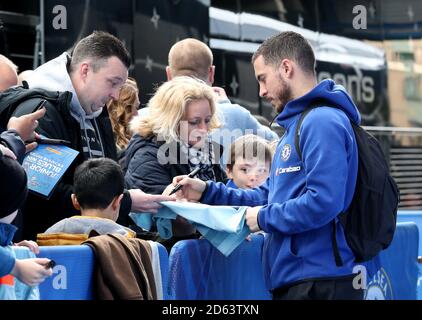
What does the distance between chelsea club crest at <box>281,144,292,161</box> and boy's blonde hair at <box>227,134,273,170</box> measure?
1.43 meters

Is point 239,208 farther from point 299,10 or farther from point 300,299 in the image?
point 299,10

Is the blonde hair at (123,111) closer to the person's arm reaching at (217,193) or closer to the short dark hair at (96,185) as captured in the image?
the person's arm reaching at (217,193)

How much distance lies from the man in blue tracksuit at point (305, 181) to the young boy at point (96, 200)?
650 mm

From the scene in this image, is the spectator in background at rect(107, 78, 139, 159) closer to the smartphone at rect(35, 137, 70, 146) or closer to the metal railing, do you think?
the smartphone at rect(35, 137, 70, 146)

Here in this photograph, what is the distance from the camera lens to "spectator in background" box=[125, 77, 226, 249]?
6.09 metres

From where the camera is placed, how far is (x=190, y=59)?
7.36m

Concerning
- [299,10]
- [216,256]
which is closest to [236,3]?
[299,10]

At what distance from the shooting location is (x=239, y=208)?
5480mm

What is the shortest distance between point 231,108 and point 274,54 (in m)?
1.93

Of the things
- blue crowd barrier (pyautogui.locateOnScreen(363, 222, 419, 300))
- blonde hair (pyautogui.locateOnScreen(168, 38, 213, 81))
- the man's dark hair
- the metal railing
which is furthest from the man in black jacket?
the metal railing

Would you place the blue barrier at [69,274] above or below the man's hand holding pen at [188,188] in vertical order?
below

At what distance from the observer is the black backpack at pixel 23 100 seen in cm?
566

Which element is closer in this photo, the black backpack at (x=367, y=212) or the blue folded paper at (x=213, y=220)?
the black backpack at (x=367, y=212)

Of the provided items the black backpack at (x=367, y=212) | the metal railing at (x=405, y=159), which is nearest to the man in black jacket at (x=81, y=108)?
the black backpack at (x=367, y=212)
